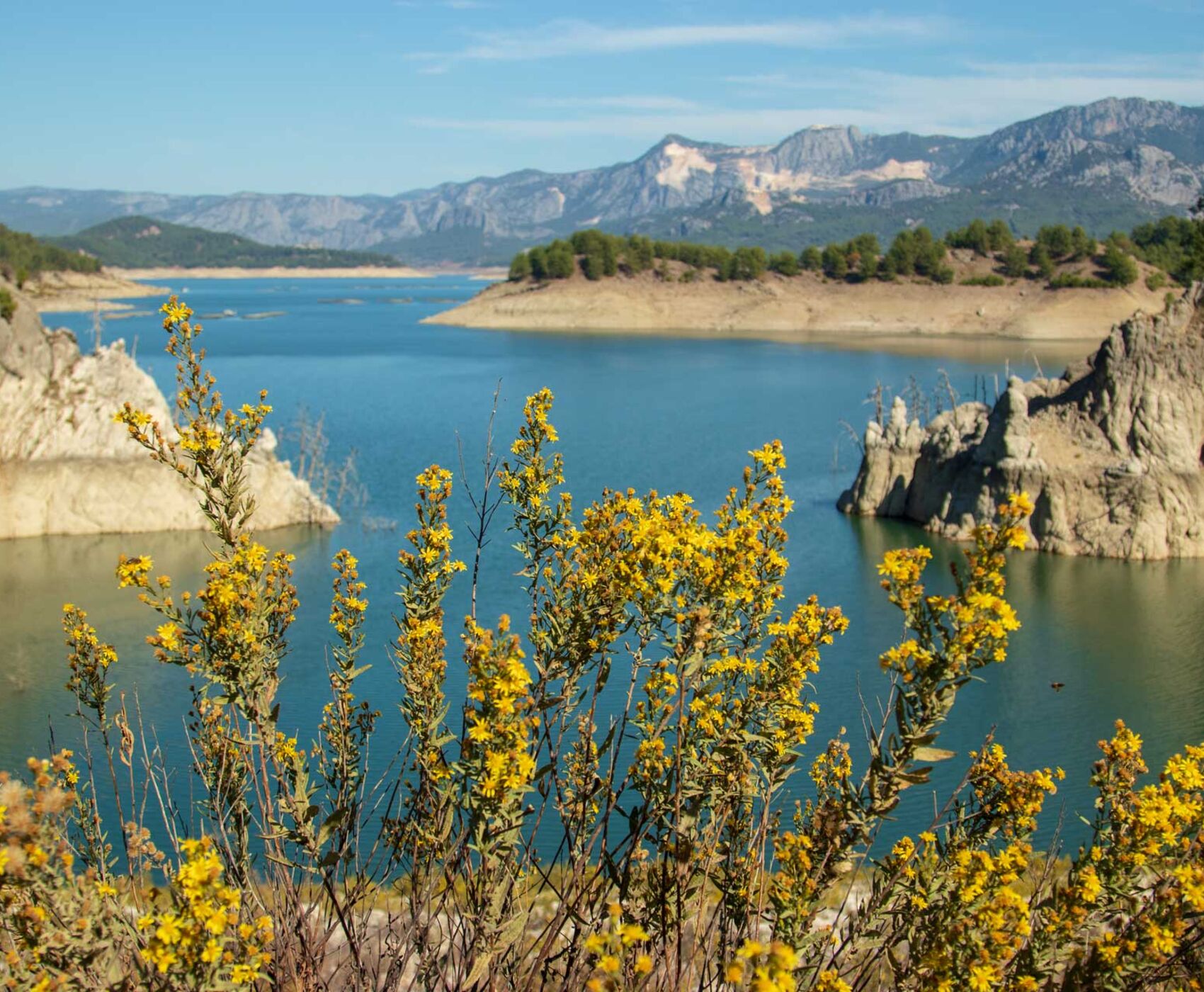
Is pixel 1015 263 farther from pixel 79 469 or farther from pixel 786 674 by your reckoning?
pixel 786 674

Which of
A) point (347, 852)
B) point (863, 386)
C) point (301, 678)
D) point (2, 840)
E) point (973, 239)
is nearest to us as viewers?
point (2, 840)

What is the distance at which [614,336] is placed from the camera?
86.6m

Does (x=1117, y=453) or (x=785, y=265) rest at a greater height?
(x=785, y=265)

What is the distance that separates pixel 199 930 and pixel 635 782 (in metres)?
2.11

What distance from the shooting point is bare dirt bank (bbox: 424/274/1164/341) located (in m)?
82.0

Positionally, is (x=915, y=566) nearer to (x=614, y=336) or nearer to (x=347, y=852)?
(x=347, y=852)

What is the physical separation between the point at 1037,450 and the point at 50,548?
22.0 metres

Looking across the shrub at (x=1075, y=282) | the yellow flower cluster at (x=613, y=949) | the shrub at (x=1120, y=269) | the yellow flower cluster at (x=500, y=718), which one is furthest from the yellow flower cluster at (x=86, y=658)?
the shrub at (x=1075, y=282)

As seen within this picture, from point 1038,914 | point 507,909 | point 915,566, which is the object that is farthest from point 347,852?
point 1038,914

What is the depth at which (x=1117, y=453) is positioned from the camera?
25.6 meters

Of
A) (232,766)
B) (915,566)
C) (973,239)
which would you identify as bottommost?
(232,766)

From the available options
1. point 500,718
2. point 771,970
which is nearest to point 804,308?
point 500,718

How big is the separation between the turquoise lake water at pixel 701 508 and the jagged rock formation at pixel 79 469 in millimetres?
553

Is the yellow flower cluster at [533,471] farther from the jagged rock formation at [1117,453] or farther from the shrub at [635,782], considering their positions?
the jagged rock formation at [1117,453]
